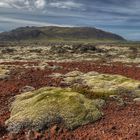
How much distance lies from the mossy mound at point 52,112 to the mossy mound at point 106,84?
11.5 ft

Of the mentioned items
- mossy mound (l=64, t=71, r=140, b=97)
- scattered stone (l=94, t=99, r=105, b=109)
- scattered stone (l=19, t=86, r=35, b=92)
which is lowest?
scattered stone (l=19, t=86, r=35, b=92)

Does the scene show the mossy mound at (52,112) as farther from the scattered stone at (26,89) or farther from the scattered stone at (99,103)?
the scattered stone at (26,89)

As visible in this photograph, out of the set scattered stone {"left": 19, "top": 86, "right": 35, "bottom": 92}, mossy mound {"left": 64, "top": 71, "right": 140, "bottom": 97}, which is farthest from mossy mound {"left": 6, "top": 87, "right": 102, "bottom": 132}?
scattered stone {"left": 19, "top": 86, "right": 35, "bottom": 92}

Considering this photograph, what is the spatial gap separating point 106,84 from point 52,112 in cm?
1041

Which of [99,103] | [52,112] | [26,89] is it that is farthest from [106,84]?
[52,112]

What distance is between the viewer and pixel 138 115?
64.7 ft

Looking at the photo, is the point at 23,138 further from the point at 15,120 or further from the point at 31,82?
the point at 31,82

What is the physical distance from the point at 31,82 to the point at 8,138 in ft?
47.4

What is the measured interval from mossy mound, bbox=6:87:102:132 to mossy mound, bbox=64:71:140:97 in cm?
351

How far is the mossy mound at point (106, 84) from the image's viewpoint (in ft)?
85.4

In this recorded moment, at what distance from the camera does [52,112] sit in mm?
19125

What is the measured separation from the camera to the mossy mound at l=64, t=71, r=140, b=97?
85.4 feet

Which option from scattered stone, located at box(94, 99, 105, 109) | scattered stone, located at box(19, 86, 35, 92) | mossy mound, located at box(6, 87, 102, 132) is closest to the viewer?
mossy mound, located at box(6, 87, 102, 132)

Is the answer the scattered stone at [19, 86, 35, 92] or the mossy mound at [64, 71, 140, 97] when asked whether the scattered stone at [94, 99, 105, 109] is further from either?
the scattered stone at [19, 86, 35, 92]
